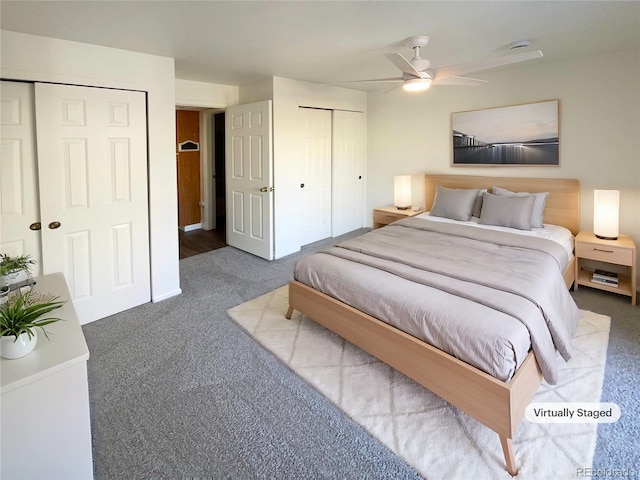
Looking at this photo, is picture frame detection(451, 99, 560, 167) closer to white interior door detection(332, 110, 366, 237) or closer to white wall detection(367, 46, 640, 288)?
white wall detection(367, 46, 640, 288)

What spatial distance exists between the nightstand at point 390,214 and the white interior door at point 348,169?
2.48 ft

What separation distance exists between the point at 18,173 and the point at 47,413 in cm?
206

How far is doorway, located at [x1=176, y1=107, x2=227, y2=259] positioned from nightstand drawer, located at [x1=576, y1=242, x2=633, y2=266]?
4.70 metres

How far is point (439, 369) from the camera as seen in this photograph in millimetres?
1941

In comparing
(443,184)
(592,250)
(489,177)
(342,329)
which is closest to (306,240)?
(443,184)

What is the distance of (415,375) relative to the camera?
2084 millimetres

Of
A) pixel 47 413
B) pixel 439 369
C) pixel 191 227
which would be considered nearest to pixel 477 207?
pixel 439 369

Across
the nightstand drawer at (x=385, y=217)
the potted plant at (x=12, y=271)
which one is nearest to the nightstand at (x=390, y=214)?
the nightstand drawer at (x=385, y=217)

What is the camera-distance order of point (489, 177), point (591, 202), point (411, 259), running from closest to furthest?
point (411, 259)
point (591, 202)
point (489, 177)

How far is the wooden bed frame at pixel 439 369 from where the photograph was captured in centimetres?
169

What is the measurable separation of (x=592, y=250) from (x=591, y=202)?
0.65m

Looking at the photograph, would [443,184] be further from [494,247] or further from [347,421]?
[347,421]

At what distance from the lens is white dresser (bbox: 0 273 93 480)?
130 centimetres

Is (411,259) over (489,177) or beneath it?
beneath
